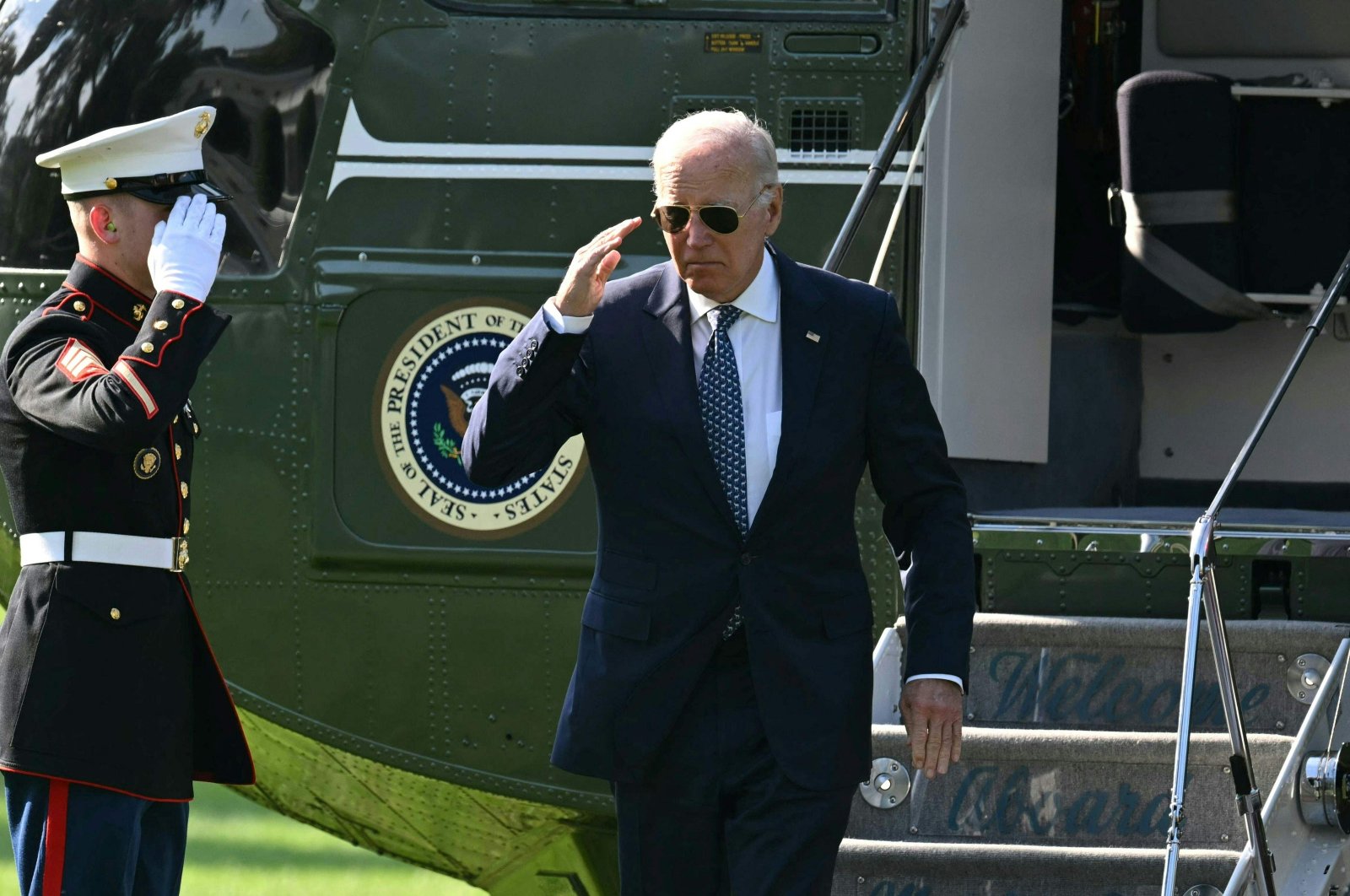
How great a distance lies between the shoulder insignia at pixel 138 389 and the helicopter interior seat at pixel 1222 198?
9.54ft

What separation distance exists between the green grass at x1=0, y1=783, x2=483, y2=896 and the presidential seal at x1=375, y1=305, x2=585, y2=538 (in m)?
3.36

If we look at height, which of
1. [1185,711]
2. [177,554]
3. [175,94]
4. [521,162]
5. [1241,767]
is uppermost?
[175,94]

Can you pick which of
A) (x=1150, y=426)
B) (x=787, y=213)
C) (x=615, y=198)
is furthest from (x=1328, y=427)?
(x=615, y=198)

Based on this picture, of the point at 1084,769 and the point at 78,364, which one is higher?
the point at 78,364

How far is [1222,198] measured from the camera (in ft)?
16.1

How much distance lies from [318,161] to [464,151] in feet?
1.24

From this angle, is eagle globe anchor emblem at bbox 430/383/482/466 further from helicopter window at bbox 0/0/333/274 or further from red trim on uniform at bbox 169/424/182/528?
red trim on uniform at bbox 169/424/182/528

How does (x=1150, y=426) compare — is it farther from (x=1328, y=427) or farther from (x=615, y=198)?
(x=615, y=198)

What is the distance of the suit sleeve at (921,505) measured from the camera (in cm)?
294

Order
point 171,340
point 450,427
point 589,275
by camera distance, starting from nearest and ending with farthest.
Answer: point 589,275
point 171,340
point 450,427

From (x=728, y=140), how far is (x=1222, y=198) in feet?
8.13

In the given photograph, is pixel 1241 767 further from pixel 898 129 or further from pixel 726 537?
pixel 898 129

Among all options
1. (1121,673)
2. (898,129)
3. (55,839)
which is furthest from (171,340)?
(1121,673)

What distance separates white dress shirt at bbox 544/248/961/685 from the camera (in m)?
2.92
